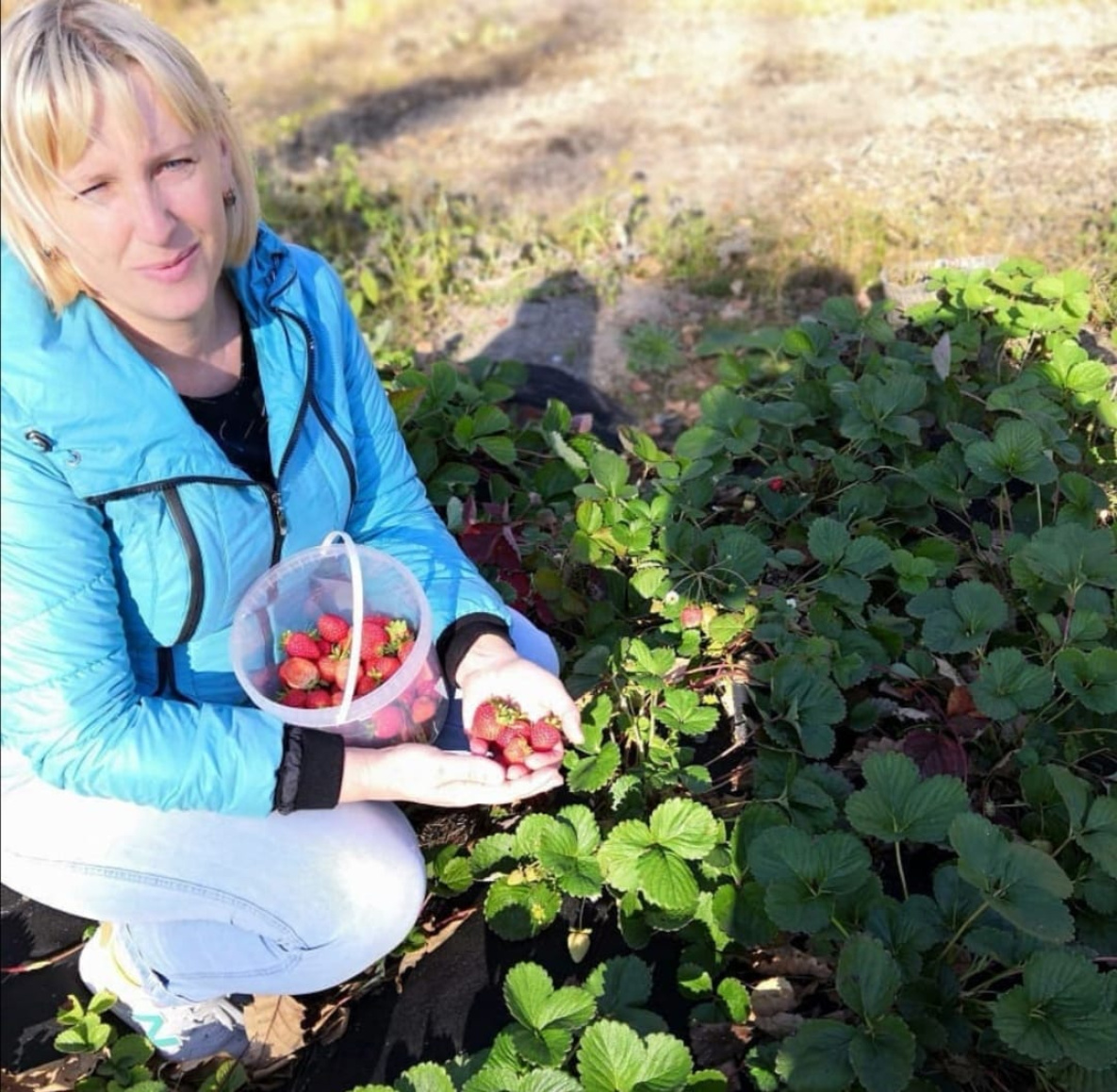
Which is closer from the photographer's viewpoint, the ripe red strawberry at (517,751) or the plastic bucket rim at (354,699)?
the plastic bucket rim at (354,699)

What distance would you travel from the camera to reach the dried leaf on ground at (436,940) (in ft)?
7.11

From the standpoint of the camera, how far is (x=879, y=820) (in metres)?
1.85

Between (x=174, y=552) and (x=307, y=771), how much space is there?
43cm

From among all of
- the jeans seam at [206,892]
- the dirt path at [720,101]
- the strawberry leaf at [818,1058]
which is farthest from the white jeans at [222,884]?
the dirt path at [720,101]

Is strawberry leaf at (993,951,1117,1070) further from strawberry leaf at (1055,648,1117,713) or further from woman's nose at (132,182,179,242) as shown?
woman's nose at (132,182,179,242)

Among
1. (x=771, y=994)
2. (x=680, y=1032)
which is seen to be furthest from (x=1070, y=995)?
(x=680, y=1032)

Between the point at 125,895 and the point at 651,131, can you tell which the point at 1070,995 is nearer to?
the point at 125,895

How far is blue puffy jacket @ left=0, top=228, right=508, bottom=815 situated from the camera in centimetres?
155

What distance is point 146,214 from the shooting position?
1527mm

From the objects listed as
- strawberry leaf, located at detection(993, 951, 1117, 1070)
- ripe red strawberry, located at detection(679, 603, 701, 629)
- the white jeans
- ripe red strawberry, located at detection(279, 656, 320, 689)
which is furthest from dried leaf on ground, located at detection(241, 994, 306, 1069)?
strawberry leaf, located at detection(993, 951, 1117, 1070)

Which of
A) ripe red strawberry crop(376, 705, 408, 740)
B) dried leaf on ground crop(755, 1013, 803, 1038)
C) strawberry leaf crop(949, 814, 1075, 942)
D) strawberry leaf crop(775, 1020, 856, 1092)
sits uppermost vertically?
ripe red strawberry crop(376, 705, 408, 740)

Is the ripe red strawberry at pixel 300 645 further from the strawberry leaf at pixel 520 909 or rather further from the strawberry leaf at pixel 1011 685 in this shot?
the strawberry leaf at pixel 1011 685

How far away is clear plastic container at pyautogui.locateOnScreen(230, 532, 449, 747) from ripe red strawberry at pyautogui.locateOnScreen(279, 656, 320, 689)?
1.9 inches

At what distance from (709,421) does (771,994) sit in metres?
1.58
